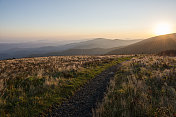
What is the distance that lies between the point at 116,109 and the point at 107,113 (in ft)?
1.67

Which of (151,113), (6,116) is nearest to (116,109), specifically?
(151,113)

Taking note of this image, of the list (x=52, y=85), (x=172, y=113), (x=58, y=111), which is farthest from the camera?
(x=52, y=85)

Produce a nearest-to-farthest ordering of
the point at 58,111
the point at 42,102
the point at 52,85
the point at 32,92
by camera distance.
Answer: the point at 58,111 → the point at 42,102 → the point at 32,92 → the point at 52,85

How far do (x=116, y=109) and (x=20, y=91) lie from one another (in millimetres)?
6028

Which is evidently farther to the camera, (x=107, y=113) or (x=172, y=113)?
(x=107, y=113)

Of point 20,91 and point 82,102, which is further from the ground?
point 20,91

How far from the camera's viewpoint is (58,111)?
4.51 metres

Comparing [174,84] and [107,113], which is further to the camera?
[174,84]

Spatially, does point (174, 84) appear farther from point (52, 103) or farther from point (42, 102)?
point (42, 102)

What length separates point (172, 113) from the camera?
352cm

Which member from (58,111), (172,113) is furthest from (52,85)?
(172,113)

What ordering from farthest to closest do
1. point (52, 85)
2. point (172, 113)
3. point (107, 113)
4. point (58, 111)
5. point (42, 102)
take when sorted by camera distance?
point (52, 85) → point (42, 102) → point (58, 111) → point (107, 113) → point (172, 113)

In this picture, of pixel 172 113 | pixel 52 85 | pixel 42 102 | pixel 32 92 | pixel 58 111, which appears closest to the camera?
pixel 172 113

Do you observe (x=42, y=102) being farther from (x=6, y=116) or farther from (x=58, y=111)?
(x=6, y=116)
